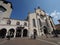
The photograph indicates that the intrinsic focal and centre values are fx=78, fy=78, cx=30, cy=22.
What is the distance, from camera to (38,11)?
4541cm

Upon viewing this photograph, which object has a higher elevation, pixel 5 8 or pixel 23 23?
pixel 5 8

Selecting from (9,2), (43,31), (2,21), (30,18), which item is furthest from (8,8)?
(43,31)

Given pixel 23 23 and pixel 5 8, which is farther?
pixel 5 8

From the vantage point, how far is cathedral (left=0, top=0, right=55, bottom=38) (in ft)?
114

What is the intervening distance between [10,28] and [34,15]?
15000 mm

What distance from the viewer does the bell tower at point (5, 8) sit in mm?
39725

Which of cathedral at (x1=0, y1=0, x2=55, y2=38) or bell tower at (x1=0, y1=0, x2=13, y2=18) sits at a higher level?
bell tower at (x1=0, y1=0, x2=13, y2=18)

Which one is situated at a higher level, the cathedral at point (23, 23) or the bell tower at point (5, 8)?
the bell tower at point (5, 8)

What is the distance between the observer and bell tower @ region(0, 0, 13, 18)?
1564 inches

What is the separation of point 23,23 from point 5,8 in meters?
13.2

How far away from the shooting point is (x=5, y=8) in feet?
138

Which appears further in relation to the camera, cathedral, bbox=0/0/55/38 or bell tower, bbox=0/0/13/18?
bell tower, bbox=0/0/13/18

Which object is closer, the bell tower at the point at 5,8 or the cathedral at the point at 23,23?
the cathedral at the point at 23,23

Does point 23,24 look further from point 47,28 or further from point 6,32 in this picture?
point 47,28
